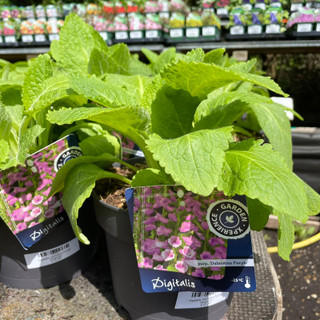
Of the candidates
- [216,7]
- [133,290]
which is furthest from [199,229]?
[216,7]

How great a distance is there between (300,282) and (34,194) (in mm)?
1046

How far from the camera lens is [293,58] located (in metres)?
2.43

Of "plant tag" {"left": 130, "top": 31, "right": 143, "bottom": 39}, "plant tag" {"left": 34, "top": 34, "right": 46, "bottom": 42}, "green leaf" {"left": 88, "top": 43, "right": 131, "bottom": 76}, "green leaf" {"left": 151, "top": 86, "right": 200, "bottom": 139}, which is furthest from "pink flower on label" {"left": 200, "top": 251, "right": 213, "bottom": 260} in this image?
"plant tag" {"left": 34, "top": 34, "right": 46, "bottom": 42}

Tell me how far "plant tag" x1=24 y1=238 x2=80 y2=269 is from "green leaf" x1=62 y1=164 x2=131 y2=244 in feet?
0.61

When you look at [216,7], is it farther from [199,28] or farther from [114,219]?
[114,219]

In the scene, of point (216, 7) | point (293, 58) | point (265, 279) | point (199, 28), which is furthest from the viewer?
point (293, 58)

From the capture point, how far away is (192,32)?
1.83 meters

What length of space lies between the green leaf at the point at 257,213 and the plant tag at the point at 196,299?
169 millimetres

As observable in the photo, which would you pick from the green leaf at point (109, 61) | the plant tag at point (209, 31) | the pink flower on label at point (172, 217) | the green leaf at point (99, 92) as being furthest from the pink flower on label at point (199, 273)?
the plant tag at point (209, 31)

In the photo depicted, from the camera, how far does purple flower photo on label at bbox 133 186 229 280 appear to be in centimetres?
56

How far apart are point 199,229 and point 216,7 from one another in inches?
76.5

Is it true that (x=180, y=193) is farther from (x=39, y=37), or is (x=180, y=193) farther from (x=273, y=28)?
(x=39, y=37)

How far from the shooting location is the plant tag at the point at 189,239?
1.81 feet

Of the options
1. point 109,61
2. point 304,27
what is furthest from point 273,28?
point 109,61
